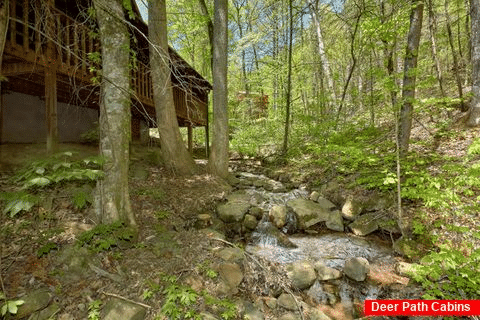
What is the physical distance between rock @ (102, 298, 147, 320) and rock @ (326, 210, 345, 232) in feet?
16.1

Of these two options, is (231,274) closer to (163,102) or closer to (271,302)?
(271,302)

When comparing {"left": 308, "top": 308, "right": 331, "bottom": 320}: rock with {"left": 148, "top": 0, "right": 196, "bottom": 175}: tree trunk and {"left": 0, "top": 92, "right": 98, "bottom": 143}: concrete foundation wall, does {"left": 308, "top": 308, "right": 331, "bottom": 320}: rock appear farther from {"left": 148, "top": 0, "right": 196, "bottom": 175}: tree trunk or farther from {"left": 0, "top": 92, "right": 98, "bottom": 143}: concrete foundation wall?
{"left": 0, "top": 92, "right": 98, "bottom": 143}: concrete foundation wall

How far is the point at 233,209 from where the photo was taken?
631 centimetres

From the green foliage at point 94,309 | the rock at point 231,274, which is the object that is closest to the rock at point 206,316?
the rock at point 231,274

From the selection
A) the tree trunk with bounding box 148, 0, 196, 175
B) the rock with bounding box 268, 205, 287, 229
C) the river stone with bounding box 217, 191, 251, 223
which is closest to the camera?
the river stone with bounding box 217, 191, 251, 223

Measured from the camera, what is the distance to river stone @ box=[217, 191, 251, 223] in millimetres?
6137

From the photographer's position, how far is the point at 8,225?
3506 mm

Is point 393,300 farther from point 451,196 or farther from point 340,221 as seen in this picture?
point 340,221

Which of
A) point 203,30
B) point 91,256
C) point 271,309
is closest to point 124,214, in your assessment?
point 91,256

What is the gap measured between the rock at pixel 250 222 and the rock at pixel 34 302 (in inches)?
161

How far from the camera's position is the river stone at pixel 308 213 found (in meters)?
6.45

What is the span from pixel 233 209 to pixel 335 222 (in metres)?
2.63

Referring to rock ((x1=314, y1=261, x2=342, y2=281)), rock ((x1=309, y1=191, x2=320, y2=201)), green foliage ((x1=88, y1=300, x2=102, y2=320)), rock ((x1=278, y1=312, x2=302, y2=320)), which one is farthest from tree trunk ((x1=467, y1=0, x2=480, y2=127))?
green foliage ((x1=88, y1=300, x2=102, y2=320))

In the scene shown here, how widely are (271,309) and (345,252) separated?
266cm
